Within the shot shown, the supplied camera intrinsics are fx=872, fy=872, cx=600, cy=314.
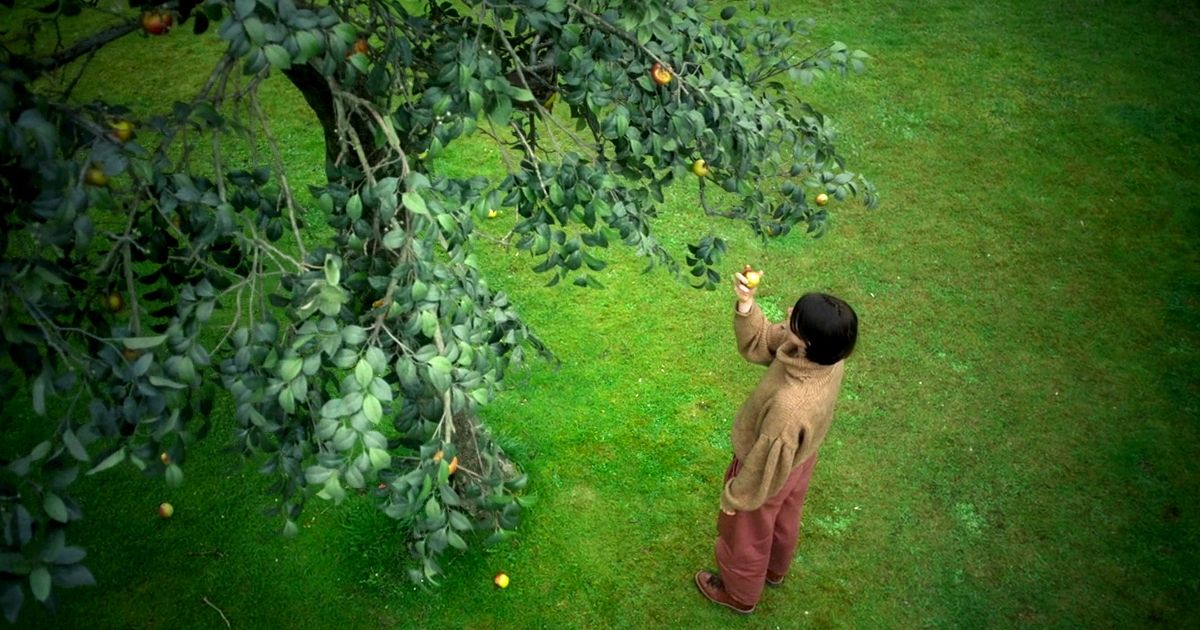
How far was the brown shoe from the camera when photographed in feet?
10.0

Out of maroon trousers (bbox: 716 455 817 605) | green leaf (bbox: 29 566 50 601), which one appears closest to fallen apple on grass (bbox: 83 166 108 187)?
green leaf (bbox: 29 566 50 601)

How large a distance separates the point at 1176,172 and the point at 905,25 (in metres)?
2.20

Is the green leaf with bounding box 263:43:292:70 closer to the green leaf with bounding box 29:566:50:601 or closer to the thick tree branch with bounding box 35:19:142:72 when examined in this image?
the thick tree branch with bounding box 35:19:142:72

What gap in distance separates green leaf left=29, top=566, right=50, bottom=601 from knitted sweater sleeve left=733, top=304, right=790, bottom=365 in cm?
181

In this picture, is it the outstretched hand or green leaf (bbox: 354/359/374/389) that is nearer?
green leaf (bbox: 354/359/374/389)

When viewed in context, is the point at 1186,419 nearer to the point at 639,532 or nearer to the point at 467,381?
the point at 639,532

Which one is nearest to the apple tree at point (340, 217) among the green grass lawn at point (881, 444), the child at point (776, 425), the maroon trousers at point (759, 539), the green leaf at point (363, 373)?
the green leaf at point (363, 373)

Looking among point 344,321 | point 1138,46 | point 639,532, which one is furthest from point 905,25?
point 344,321

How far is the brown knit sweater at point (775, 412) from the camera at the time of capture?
2439 mm

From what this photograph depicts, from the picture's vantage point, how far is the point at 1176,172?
205 inches

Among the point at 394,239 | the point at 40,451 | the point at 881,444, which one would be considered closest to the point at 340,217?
the point at 394,239

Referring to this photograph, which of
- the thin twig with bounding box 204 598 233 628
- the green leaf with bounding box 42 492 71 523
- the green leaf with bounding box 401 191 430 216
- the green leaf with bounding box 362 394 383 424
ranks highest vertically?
the green leaf with bounding box 401 191 430 216

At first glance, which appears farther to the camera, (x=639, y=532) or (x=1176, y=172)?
(x=1176, y=172)

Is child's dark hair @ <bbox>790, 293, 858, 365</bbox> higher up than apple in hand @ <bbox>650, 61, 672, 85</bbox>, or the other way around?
apple in hand @ <bbox>650, 61, 672, 85</bbox>
